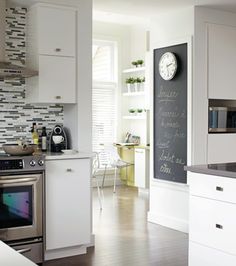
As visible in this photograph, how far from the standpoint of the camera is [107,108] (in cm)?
863

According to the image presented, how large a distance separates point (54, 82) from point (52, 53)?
273mm

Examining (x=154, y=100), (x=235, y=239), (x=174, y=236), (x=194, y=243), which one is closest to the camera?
(x=235, y=239)

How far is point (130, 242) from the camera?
4.57m

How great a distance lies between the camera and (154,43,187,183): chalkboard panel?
16.8ft

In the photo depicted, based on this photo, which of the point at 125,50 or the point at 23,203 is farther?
the point at 125,50

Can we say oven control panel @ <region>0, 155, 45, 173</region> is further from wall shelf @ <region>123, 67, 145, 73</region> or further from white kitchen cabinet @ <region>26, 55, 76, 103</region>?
wall shelf @ <region>123, 67, 145, 73</region>

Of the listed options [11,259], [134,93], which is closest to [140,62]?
[134,93]

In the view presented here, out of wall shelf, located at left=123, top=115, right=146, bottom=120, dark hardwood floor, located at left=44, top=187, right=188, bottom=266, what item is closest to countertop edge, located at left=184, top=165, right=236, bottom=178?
dark hardwood floor, located at left=44, top=187, right=188, bottom=266

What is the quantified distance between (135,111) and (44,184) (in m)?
4.64

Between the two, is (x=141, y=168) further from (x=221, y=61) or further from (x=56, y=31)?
(x=56, y=31)

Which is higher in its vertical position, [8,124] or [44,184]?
[8,124]

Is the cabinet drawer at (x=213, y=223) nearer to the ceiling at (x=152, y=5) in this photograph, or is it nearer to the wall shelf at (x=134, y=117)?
the ceiling at (x=152, y=5)

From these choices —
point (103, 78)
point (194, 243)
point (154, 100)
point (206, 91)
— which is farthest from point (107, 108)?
point (194, 243)

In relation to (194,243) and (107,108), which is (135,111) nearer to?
(107,108)
